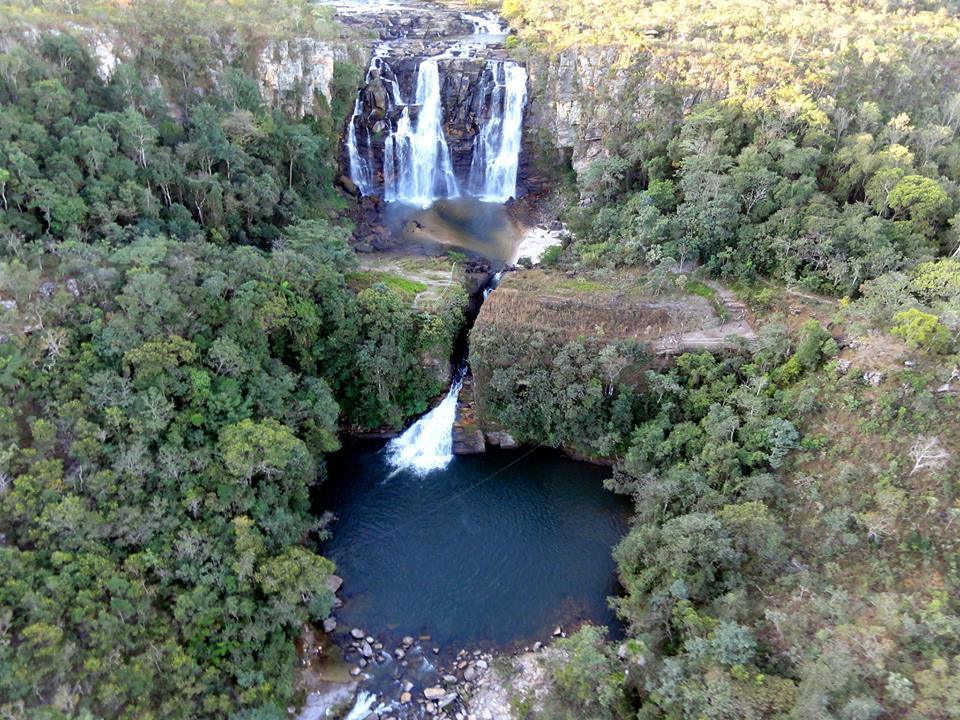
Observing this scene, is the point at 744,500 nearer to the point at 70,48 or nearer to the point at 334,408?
the point at 334,408

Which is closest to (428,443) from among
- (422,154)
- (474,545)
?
(474,545)

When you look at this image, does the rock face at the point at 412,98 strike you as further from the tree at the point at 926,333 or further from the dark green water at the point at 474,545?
the tree at the point at 926,333

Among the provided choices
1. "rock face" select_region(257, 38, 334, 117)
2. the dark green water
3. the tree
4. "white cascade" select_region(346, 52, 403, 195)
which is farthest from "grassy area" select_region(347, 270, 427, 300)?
the tree

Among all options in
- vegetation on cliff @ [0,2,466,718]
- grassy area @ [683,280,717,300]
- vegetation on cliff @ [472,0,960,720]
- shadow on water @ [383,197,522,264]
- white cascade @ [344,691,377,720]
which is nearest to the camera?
vegetation on cliff @ [0,2,466,718]

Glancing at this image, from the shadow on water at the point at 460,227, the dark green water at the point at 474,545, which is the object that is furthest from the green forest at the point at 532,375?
the shadow on water at the point at 460,227

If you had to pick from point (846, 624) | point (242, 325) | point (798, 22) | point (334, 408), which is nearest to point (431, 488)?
point (334, 408)

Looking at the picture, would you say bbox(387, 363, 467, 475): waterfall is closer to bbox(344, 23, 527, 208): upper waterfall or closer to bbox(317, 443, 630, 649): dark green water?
bbox(317, 443, 630, 649): dark green water
